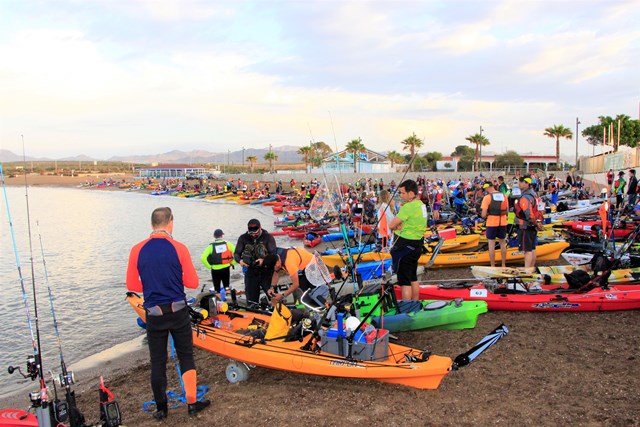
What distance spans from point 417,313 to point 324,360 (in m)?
2.03

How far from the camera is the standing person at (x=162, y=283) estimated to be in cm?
414

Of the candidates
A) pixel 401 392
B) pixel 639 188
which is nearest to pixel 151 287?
pixel 401 392

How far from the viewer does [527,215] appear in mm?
8672

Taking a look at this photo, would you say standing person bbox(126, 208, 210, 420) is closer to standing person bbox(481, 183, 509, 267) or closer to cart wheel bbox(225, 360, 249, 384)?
cart wheel bbox(225, 360, 249, 384)

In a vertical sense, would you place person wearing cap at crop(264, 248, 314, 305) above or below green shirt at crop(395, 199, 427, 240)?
below

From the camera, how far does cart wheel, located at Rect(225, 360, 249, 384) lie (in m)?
5.56

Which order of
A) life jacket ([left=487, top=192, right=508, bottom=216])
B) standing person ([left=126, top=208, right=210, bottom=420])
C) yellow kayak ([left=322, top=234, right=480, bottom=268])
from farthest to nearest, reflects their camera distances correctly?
yellow kayak ([left=322, top=234, right=480, bottom=268])
life jacket ([left=487, top=192, right=508, bottom=216])
standing person ([left=126, top=208, right=210, bottom=420])

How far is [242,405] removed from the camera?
191 inches

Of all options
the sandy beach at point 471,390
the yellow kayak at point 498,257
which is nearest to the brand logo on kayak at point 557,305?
the sandy beach at point 471,390

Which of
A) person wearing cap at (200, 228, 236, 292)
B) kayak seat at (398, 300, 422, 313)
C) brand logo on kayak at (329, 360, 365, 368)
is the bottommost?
brand logo on kayak at (329, 360, 365, 368)

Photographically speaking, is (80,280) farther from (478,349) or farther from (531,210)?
(478,349)

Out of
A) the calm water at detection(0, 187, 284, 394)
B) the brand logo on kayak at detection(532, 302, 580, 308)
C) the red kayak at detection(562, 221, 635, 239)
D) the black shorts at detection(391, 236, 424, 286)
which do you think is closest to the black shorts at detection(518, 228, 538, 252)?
the brand logo on kayak at detection(532, 302, 580, 308)

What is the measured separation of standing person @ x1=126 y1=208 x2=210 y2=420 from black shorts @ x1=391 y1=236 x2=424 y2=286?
3299 mm

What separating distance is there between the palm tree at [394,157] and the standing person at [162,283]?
6750cm
